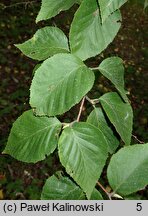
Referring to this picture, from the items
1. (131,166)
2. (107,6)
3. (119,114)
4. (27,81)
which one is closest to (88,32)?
(107,6)

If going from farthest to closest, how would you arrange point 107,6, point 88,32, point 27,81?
point 27,81, point 88,32, point 107,6

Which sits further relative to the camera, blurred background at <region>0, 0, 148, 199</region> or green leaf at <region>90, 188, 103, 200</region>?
blurred background at <region>0, 0, 148, 199</region>

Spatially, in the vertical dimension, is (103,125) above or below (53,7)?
below

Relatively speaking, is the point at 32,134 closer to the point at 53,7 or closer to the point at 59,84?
the point at 59,84

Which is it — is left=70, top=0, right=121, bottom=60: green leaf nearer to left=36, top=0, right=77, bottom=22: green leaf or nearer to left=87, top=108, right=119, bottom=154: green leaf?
left=36, top=0, right=77, bottom=22: green leaf

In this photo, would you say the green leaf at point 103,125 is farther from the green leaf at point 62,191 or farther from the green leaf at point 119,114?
the green leaf at point 62,191

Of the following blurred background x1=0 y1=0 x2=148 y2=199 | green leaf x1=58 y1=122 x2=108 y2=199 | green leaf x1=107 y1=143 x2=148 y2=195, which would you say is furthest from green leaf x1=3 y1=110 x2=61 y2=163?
blurred background x1=0 y1=0 x2=148 y2=199
